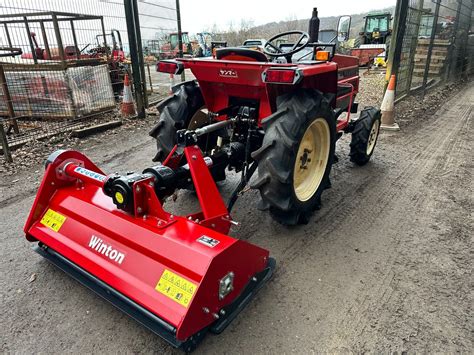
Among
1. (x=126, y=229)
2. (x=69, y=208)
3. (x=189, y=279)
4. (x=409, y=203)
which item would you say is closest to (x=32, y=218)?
(x=69, y=208)

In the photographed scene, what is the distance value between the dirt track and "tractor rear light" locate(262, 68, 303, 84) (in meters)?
1.20

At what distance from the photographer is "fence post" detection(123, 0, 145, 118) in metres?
5.87

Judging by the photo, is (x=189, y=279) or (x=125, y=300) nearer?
(x=189, y=279)

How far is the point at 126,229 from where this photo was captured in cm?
192

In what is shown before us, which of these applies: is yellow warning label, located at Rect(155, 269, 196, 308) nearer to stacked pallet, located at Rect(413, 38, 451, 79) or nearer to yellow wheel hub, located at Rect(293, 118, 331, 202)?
yellow wheel hub, located at Rect(293, 118, 331, 202)

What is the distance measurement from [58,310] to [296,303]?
1382mm

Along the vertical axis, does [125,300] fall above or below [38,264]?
above

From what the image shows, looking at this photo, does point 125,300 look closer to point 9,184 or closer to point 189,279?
point 189,279

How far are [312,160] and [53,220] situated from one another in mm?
2068

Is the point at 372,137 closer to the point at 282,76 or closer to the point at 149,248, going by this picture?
the point at 282,76

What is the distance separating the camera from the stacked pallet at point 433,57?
8086mm

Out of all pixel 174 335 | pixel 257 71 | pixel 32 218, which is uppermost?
pixel 257 71

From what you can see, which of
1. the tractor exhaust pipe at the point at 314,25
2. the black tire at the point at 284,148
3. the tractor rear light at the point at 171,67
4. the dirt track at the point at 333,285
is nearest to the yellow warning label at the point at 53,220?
the dirt track at the point at 333,285

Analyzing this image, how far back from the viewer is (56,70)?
5.60m
